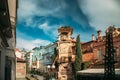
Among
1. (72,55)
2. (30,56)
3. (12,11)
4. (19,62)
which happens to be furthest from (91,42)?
(30,56)

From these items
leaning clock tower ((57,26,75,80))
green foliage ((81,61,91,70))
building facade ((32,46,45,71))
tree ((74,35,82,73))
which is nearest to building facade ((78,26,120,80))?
green foliage ((81,61,91,70))

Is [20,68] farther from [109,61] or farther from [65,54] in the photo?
[109,61]

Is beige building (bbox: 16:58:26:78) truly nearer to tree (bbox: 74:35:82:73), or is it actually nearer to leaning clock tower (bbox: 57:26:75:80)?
leaning clock tower (bbox: 57:26:75:80)

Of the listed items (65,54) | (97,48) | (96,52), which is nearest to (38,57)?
(65,54)

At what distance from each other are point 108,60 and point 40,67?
89.6 meters

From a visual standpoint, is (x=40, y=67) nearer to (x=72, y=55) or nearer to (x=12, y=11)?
(x=72, y=55)

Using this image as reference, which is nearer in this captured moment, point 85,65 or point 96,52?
point 96,52

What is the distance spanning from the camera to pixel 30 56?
13725 centimetres

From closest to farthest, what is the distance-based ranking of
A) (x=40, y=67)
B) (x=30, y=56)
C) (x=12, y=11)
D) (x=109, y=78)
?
(x=109, y=78) < (x=12, y=11) < (x=40, y=67) < (x=30, y=56)

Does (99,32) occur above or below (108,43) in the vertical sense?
above

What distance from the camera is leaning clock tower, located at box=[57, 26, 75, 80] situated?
49.3 m

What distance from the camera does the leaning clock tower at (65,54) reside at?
4931 cm

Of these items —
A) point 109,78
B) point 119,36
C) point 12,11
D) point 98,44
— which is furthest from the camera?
point 98,44

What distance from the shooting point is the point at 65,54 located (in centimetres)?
5066
